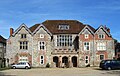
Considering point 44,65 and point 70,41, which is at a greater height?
point 70,41

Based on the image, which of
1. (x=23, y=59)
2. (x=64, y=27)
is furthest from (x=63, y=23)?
(x=23, y=59)

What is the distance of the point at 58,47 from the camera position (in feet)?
211

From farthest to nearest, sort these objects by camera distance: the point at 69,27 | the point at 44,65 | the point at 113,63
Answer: the point at 69,27, the point at 44,65, the point at 113,63

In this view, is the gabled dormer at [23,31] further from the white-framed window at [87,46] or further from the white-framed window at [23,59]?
the white-framed window at [87,46]

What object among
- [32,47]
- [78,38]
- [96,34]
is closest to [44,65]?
[32,47]

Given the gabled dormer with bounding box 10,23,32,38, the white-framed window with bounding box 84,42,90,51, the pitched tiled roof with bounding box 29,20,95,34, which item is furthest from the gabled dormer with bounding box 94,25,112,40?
the gabled dormer with bounding box 10,23,32,38

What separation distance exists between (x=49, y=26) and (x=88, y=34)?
10.6m

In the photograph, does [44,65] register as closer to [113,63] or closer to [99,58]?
[99,58]

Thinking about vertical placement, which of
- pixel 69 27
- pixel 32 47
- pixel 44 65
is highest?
pixel 69 27

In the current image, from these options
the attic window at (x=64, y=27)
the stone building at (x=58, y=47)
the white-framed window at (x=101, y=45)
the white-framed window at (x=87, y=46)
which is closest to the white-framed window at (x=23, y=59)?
the stone building at (x=58, y=47)

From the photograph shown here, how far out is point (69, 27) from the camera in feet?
217

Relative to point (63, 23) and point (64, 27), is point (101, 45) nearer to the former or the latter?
point (64, 27)

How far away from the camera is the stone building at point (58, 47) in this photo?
62156mm

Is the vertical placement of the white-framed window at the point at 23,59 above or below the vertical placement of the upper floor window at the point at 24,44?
below
